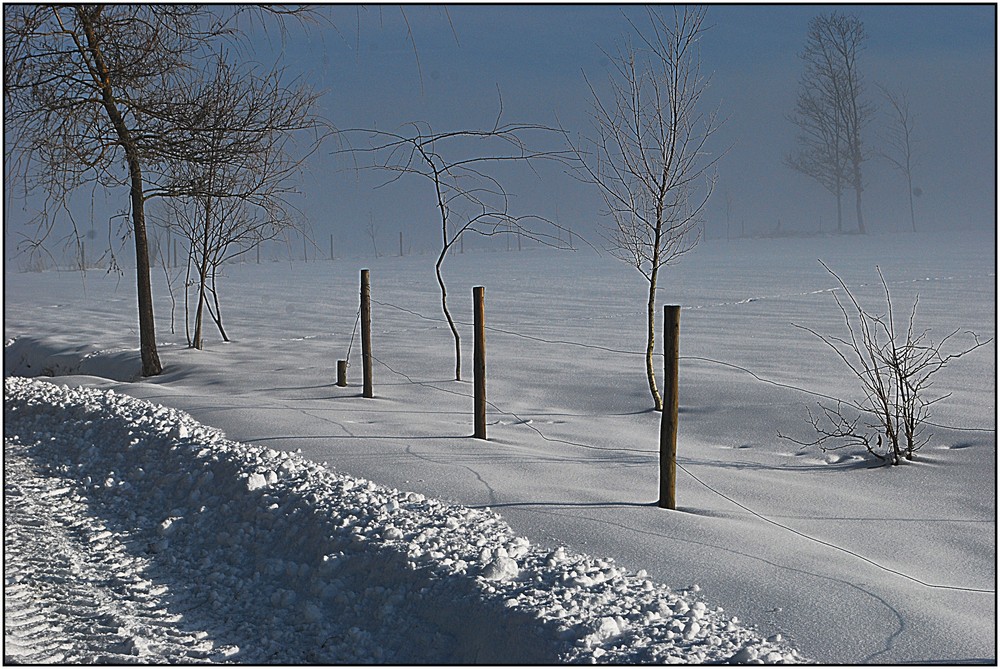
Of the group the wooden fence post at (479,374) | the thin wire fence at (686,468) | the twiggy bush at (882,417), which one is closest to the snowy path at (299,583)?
the thin wire fence at (686,468)

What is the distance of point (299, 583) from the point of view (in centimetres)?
427

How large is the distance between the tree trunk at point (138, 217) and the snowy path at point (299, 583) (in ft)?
17.3

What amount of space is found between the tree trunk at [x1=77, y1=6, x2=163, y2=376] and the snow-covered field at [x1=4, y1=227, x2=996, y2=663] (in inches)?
34.3

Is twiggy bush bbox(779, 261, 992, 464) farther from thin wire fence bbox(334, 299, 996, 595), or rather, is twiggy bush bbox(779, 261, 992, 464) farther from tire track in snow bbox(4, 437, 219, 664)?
tire track in snow bbox(4, 437, 219, 664)

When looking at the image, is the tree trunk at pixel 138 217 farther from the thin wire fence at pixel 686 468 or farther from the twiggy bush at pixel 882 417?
the twiggy bush at pixel 882 417

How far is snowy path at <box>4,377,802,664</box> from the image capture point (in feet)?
11.2

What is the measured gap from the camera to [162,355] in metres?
13.4

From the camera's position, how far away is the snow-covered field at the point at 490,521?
3.51 m

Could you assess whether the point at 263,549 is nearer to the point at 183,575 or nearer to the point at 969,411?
the point at 183,575

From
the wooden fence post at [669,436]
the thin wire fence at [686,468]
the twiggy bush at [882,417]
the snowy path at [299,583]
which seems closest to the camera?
the snowy path at [299,583]

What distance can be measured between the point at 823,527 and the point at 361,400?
5075 millimetres

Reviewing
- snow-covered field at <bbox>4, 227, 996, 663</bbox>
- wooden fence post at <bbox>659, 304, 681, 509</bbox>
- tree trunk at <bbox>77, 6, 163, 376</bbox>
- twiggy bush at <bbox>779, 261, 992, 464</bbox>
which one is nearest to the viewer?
snow-covered field at <bbox>4, 227, 996, 663</bbox>

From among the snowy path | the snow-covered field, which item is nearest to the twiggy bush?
the snow-covered field

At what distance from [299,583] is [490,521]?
3.53ft
